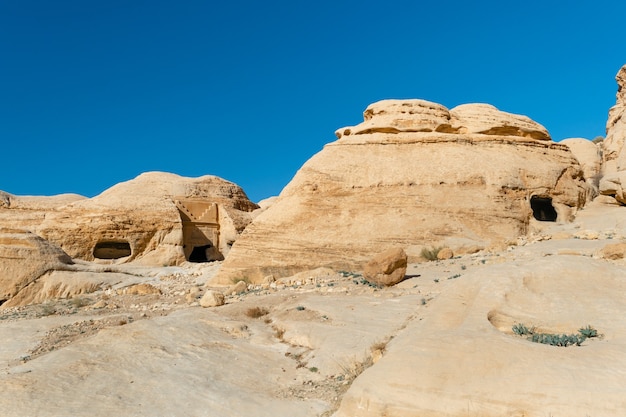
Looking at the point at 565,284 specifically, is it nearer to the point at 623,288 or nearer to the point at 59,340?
the point at 623,288

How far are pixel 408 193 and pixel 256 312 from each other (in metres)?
8.83

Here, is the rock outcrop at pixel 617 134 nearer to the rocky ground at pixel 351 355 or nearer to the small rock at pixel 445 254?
the small rock at pixel 445 254

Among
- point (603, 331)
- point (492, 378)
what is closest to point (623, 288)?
point (603, 331)

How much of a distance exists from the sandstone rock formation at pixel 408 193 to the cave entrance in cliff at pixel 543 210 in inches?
9.2

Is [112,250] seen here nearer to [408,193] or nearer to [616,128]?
[408,193]

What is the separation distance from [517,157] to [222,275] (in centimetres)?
1291

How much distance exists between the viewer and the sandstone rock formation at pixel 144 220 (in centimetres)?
2920

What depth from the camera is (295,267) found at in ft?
55.8

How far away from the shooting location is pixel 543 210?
21469 millimetres

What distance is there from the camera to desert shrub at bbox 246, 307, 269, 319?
35.4 ft

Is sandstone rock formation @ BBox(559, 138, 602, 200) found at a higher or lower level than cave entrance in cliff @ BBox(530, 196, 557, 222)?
higher

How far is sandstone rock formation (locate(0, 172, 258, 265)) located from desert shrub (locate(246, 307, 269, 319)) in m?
19.6

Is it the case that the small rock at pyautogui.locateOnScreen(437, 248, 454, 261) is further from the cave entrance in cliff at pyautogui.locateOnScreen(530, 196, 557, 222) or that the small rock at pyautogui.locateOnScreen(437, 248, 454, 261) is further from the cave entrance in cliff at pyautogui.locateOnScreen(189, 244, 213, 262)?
the cave entrance in cliff at pyautogui.locateOnScreen(189, 244, 213, 262)

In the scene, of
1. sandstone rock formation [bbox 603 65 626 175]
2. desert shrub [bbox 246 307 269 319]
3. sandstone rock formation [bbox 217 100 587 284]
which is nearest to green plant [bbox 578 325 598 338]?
desert shrub [bbox 246 307 269 319]
